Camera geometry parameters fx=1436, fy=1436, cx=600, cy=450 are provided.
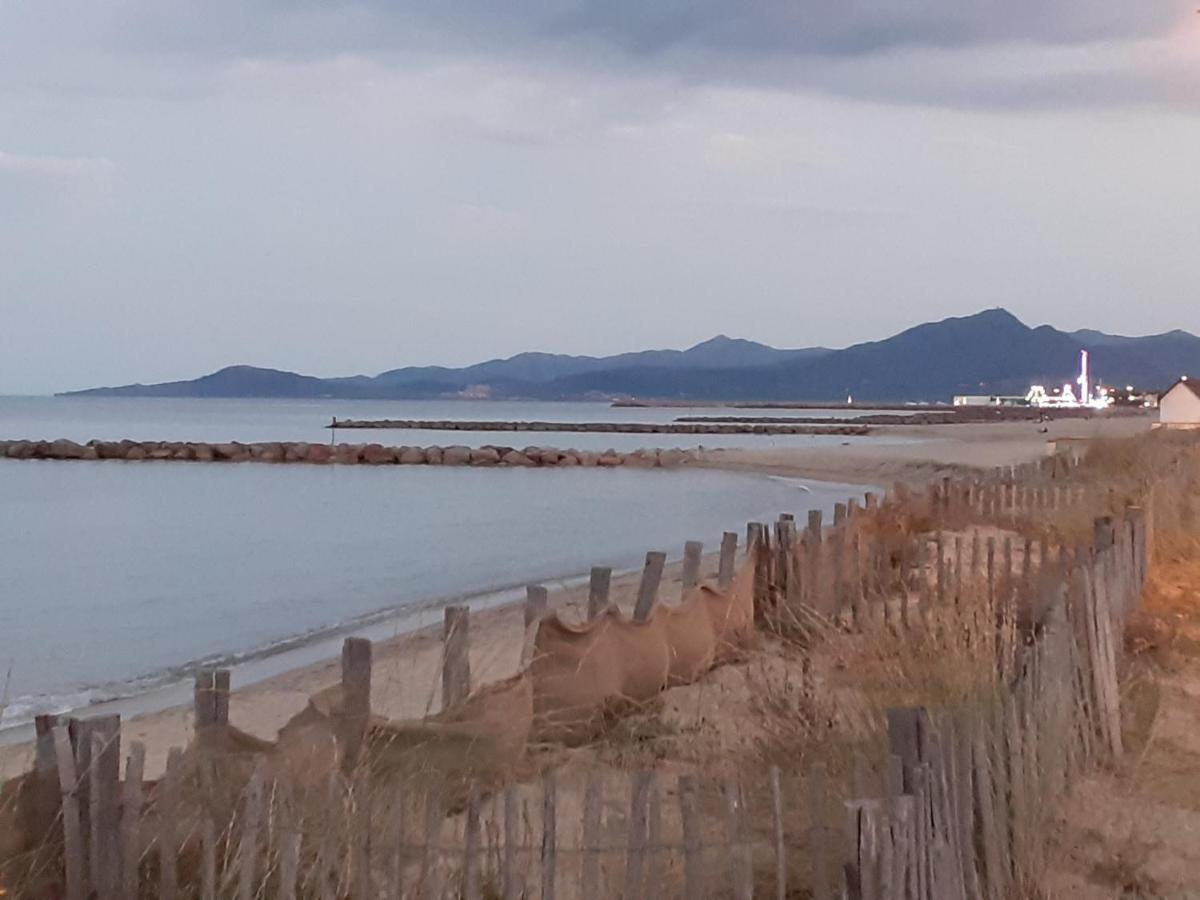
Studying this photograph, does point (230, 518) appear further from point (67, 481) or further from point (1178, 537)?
point (1178, 537)

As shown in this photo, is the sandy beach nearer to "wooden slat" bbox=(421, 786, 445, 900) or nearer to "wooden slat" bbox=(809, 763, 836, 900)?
"wooden slat" bbox=(421, 786, 445, 900)

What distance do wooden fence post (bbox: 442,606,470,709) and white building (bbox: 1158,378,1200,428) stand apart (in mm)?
43552

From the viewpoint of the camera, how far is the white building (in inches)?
1847

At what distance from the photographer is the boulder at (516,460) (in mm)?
54312

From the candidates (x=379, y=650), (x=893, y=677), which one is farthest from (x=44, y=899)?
(x=379, y=650)

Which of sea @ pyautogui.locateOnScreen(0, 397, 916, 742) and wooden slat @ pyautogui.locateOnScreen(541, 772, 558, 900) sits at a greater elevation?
wooden slat @ pyautogui.locateOnScreen(541, 772, 558, 900)

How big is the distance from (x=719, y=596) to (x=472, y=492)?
31.8 metres

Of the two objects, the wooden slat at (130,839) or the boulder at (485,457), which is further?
the boulder at (485,457)

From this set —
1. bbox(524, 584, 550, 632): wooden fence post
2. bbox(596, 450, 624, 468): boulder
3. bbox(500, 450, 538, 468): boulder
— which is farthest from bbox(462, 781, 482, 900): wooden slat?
bbox(500, 450, 538, 468): boulder

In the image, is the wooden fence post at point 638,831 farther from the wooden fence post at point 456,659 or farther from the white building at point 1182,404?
the white building at point 1182,404

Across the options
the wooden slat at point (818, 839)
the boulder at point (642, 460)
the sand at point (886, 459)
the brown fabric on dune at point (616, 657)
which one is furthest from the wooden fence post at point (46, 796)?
the boulder at point (642, 460)

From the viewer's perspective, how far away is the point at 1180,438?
92.9 ft

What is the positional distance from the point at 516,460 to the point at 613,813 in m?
49.4

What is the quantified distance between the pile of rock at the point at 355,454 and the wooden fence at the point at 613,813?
4544 centimetres
